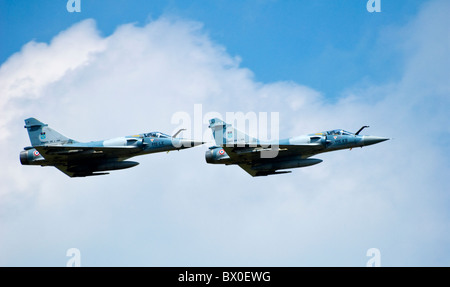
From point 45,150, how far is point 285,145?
689 inches

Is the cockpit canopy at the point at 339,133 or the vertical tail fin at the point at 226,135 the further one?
the vertical tail fin at the point at 226,135

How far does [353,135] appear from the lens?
54.9 m

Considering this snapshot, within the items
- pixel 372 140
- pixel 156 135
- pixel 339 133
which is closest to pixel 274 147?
pixel 339 133

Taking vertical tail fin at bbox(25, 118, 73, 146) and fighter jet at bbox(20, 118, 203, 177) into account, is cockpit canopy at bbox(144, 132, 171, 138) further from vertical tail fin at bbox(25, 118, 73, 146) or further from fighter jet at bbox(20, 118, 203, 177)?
vertical tail fin at bbox(25, 118, 73, 146)

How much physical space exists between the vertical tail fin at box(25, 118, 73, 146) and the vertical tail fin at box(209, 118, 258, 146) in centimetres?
1124

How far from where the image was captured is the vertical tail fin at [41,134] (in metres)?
56.9

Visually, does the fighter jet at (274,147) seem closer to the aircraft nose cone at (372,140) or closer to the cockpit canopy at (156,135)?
the aircraft nose cone at (372,140)

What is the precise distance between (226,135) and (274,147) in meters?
3.86

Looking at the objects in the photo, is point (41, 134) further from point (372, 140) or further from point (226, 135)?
point (372, 140)

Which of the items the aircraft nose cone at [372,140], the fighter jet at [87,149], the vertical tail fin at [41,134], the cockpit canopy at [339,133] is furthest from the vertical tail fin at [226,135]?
the vertical tail fin at [41,134]

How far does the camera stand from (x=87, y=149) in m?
54.5

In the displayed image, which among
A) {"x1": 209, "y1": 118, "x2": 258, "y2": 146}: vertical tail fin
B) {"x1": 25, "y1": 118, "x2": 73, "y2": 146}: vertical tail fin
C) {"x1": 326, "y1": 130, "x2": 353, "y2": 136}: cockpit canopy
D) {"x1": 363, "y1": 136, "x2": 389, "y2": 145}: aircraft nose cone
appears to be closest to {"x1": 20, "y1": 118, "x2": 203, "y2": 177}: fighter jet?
{"x1": 25, "y1": 118, "x2": 73, "y2": 146}: vertical tail fin
